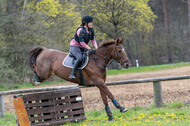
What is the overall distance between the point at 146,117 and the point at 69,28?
19.4 m

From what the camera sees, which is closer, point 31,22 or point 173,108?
point 173,108

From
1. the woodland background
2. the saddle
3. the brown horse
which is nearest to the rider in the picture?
the saddle

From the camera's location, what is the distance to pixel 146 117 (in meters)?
6.73

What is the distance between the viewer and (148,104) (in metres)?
8.44

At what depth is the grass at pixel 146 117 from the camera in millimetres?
5980

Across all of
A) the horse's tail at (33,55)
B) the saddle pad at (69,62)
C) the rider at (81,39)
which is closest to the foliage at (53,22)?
the horse's tail at (33,55)

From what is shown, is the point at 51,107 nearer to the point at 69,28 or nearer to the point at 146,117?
the point at 146,117

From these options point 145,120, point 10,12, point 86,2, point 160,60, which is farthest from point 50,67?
point 160,60

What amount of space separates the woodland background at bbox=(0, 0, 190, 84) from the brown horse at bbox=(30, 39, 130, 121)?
13115 mm

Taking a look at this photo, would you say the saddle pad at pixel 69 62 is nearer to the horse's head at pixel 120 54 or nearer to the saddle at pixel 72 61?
the saddle at pixel 72 61

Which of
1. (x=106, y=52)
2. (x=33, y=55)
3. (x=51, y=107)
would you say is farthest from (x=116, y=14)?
(x=51, y=107)

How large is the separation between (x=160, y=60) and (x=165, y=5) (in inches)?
337

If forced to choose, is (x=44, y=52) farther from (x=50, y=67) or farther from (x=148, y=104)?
(x=148, y=104)

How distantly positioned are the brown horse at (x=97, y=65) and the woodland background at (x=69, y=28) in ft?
43.0
